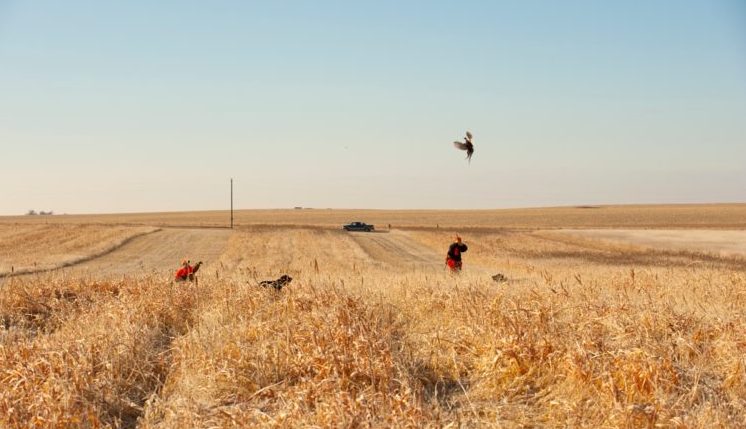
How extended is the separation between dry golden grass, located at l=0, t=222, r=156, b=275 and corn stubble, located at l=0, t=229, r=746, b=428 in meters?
21.9

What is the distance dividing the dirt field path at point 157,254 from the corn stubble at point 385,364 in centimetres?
1817

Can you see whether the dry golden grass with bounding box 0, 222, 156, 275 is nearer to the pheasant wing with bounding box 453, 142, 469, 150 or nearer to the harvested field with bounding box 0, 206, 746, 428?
the harvested field with bounding box 0, 206, 746, 428

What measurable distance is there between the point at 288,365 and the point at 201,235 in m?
53.9

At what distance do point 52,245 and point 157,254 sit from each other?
34.2 ft

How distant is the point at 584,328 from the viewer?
763 centimetres

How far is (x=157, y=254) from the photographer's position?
4044 cm

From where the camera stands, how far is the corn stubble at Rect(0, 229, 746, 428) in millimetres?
5266

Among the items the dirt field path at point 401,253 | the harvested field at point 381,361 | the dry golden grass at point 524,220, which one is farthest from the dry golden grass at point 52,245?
the dry golden grass at point 524,220

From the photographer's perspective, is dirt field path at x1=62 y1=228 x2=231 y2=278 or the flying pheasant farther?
dirt field path at x1=62 y1=228 x2=231 y2=278

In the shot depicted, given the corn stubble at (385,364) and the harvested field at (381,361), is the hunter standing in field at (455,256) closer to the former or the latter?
the harvested field at (381,361)

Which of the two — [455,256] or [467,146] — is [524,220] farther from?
[467,146]

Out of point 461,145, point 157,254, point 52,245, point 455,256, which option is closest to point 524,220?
point 157,254

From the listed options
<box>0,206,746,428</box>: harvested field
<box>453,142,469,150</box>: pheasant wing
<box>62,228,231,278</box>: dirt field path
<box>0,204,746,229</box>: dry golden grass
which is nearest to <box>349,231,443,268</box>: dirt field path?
<box>62,228,231,278</box>: dirt field path

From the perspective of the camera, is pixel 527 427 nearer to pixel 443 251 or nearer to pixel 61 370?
pixel 61 370
